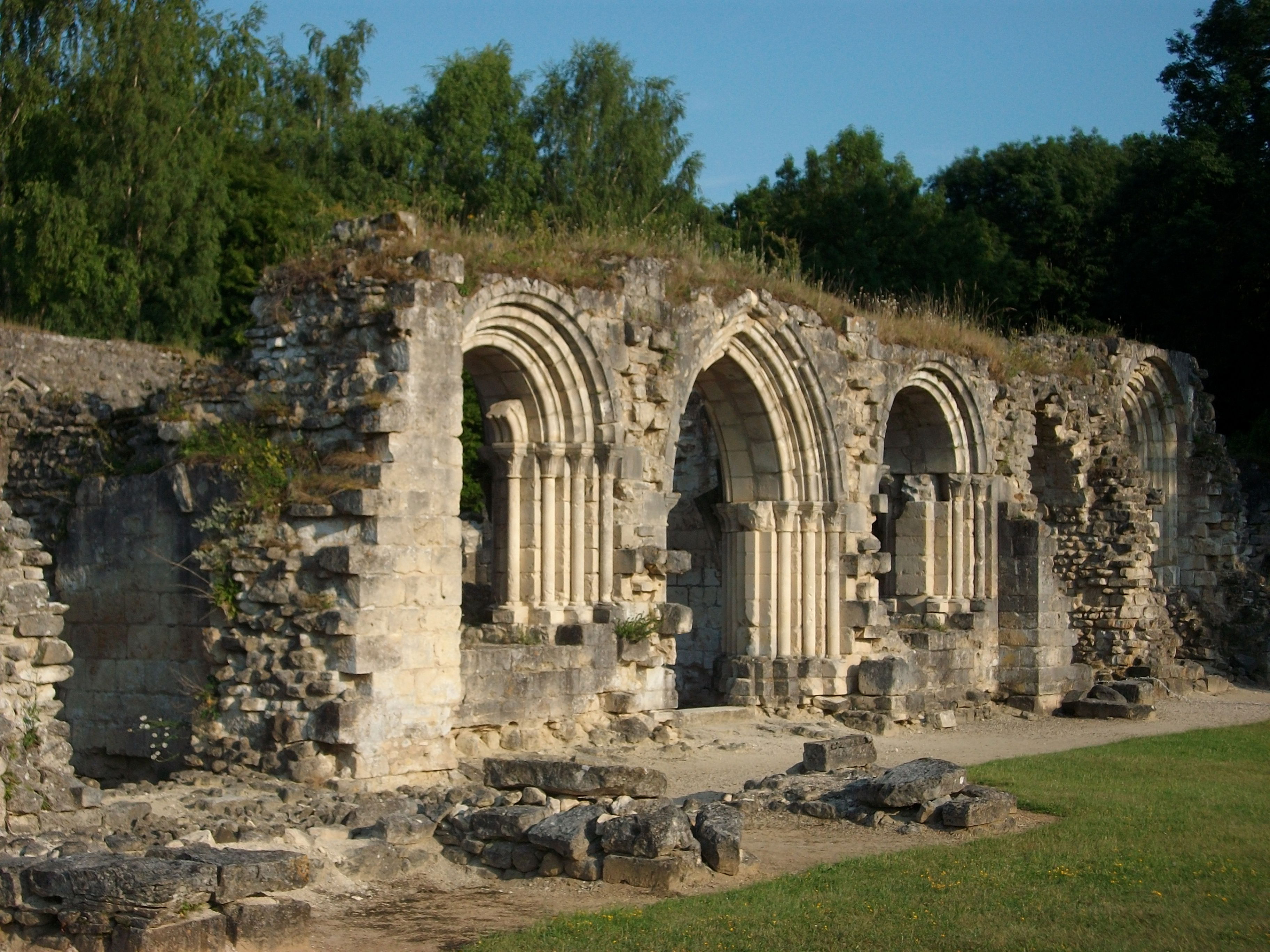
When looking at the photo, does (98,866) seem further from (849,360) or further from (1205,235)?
(1205,235)

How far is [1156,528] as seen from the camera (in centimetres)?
1945

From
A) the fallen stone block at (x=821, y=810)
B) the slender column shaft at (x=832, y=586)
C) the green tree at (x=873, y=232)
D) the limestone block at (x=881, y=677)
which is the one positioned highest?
the green tree at (x=873, y=232)

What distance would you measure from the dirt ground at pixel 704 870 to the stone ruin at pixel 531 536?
65 centimetres

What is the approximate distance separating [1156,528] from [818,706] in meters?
6.66

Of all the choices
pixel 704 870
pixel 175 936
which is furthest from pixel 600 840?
pixel 175 936

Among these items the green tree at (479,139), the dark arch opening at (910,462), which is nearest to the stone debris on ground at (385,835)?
the dark arch opening at (910,462)

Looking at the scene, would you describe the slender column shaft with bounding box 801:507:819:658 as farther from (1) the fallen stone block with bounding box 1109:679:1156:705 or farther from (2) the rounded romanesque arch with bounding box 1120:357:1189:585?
(2) the rounded romanesque arch with bounding box 1120:357:1189:585

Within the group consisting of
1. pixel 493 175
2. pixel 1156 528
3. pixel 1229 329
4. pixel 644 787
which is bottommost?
pixel 644 787

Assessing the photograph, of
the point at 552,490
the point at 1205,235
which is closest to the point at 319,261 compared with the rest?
the point at 552,490

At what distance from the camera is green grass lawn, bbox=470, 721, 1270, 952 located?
6.46 m

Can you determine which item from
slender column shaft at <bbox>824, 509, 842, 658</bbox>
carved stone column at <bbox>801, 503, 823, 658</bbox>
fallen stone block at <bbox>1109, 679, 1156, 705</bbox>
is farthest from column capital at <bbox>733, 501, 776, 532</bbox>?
fallen stone block at <bbox>1109, 679, 1156, 705</bbox>

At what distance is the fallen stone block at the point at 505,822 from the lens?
814cm

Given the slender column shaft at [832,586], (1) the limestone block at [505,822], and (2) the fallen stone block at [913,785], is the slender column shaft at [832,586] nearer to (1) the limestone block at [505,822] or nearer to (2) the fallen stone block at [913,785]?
(2) the fallen stone block at [913,785]

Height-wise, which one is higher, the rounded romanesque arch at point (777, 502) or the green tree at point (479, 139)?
the green tree at point (479, 139)
